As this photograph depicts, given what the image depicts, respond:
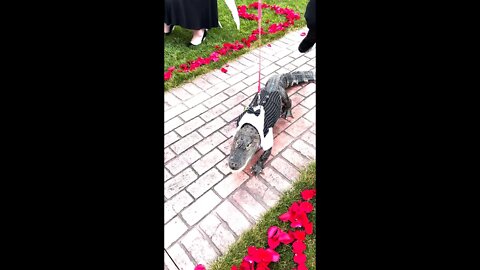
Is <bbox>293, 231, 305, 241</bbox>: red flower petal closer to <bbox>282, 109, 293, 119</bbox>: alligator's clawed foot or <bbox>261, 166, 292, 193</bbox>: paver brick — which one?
<bbox>261, 166, 292, 193</bbox>: paver brick

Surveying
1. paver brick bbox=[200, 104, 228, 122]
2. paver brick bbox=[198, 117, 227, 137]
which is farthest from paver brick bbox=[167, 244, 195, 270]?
paver brick bbox=[200, 104, 228, 122]

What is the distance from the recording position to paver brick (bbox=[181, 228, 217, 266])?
2.30 metres

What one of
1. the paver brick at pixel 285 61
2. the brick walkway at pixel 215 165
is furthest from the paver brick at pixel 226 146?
the paver brick at pixel 285 61

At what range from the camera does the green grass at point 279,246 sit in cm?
224

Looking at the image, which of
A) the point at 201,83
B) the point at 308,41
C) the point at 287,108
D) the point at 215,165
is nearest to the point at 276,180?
the point at 215,165

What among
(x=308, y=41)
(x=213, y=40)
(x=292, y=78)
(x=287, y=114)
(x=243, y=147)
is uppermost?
(x=308, y=41)

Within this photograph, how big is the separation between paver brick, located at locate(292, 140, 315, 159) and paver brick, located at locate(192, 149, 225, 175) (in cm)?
72

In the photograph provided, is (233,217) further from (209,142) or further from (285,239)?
(209,142)

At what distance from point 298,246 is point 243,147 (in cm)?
92

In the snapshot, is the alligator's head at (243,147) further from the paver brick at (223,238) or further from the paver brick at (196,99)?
the paver brick at (196,99)

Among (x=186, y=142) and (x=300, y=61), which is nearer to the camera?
(x=186, y=142)

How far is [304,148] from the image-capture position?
10.5 ft
